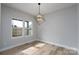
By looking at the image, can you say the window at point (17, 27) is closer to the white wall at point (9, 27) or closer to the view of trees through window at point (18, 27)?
the view of trees through window at point (18, 27)

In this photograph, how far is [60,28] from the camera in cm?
158

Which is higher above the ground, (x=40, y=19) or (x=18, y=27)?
(x=40, y=19)

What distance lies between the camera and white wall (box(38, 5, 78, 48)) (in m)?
1.48

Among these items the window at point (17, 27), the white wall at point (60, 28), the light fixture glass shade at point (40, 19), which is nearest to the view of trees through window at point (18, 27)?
the window at point (17, 27)

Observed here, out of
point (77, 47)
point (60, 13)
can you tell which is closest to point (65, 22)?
point (60, 13)

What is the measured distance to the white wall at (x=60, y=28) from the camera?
58.3 inches

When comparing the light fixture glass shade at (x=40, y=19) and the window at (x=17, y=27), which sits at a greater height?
the light fixture glass shade at (x=40, y=19)

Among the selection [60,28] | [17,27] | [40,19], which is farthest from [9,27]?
[60,28]

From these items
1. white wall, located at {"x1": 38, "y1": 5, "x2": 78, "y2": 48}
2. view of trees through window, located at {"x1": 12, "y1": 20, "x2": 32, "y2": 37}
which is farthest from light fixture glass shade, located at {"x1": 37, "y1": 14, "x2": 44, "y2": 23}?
view of trees through window, located at {"x1": 12, "y1": 20, "x2": 32, "y2": 37}

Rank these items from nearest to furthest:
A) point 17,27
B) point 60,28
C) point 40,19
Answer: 1. point 17,27
2. point 40,19
3. point 60,28

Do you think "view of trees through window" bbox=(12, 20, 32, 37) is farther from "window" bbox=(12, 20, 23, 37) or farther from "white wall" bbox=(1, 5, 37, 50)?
"white wall" bbox=(1, 5, 37, 50)

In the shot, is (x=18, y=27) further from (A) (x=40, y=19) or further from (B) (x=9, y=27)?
(A) (x=40, y=19)

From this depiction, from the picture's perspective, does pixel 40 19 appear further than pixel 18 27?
Yes
